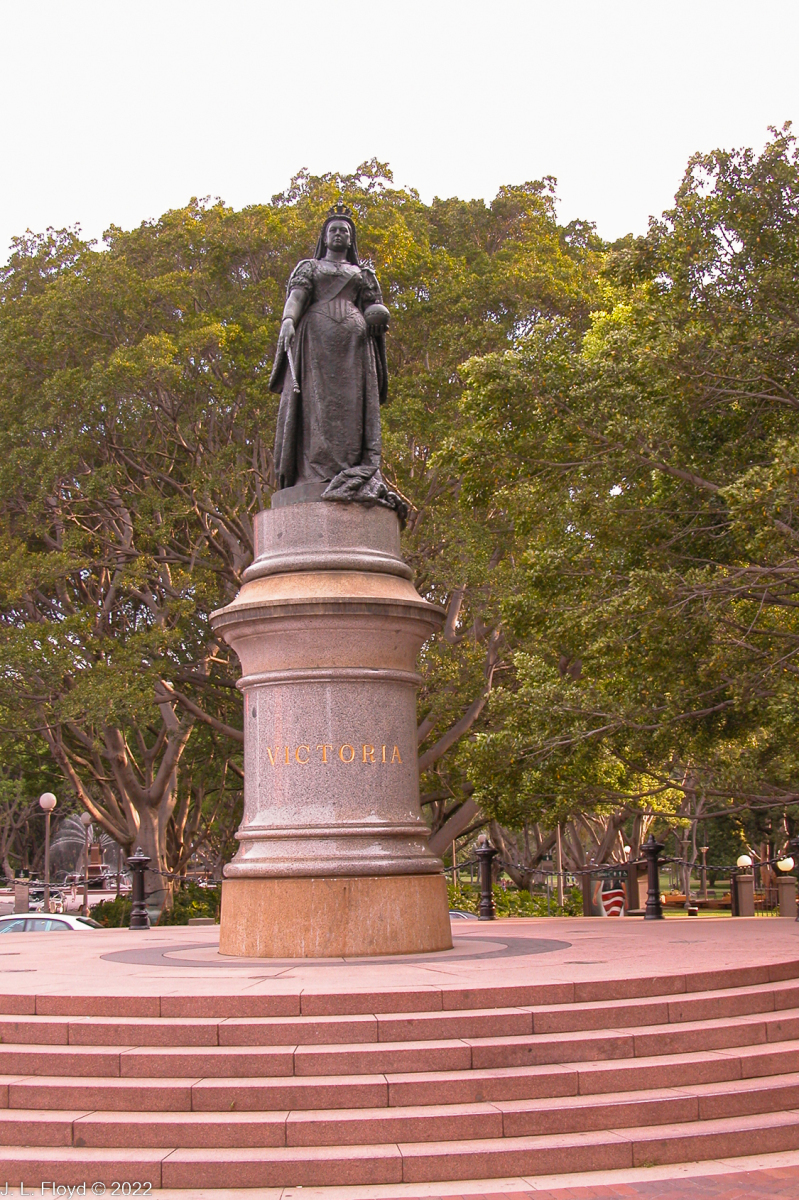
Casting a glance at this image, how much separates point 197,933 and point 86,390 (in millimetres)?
13376

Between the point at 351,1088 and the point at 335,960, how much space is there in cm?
306

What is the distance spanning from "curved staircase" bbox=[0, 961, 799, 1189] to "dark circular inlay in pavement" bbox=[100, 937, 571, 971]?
191 centimetres

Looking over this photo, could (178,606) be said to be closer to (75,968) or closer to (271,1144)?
(75,968)

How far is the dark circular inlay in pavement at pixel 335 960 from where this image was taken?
29.6ft

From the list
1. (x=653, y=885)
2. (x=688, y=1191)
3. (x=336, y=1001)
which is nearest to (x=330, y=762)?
(x=336, y=1001)

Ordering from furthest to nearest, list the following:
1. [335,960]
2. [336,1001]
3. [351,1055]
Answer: [335,960], [336,1001], [351,1055]

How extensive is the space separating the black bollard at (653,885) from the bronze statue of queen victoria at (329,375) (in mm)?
6985

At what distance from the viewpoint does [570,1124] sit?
19.6 ft

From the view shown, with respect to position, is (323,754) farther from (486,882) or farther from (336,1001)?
(486,882)

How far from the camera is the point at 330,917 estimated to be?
30.8 ft

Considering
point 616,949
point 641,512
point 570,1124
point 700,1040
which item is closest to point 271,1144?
point 570,1124

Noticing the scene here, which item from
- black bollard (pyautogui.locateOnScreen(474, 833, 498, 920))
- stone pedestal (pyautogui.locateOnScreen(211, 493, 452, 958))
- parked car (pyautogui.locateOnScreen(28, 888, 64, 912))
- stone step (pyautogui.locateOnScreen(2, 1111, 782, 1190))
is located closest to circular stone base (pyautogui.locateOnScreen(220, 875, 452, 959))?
stone pedestal (pyautogui.locateOnScreen(211, 493, 452, 958))

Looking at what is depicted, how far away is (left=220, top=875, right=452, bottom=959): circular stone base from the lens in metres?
9.38

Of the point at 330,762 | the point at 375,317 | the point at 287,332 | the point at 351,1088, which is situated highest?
the point at 375,317
